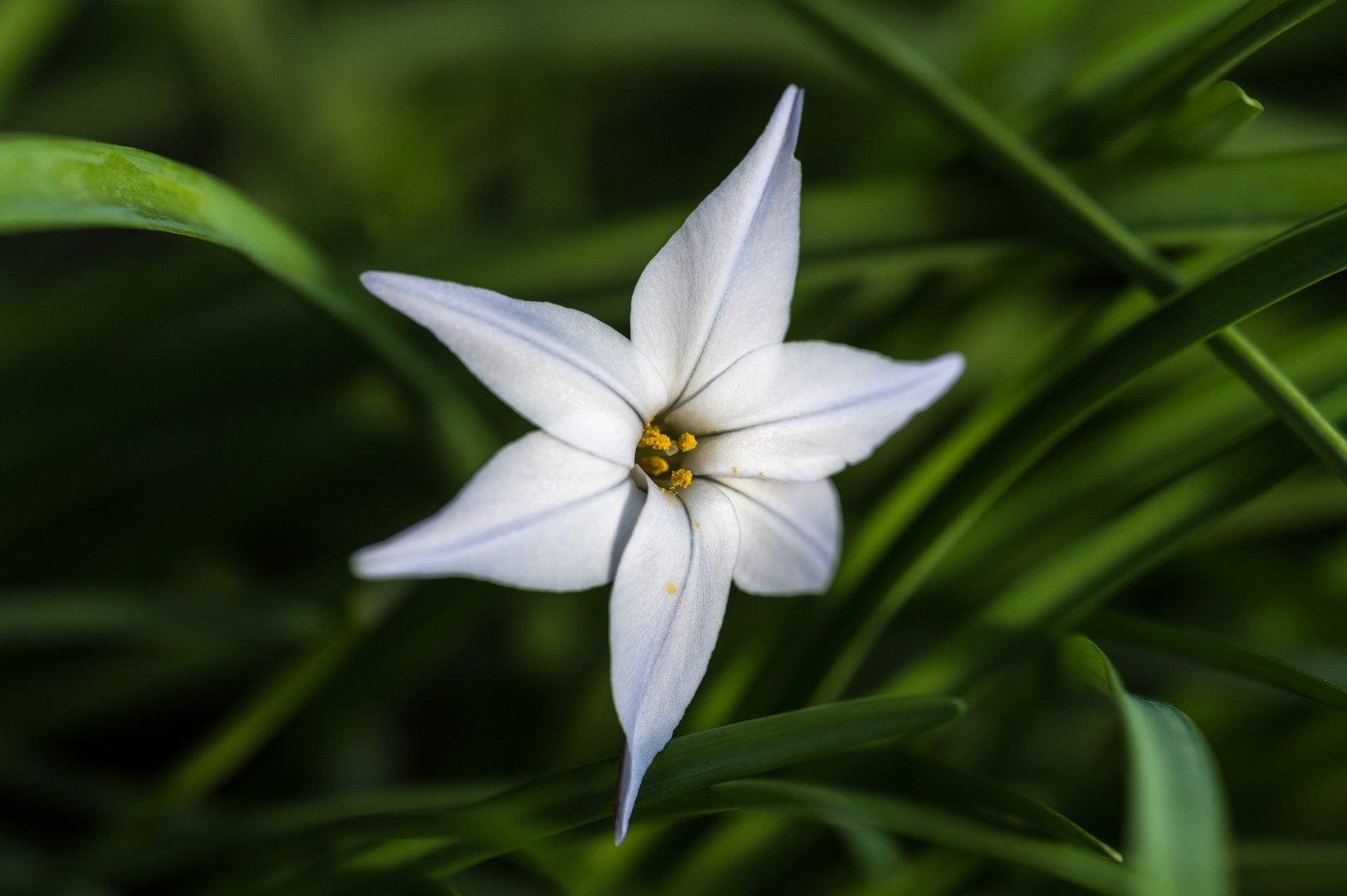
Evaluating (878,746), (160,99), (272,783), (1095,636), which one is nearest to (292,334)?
(272,783)

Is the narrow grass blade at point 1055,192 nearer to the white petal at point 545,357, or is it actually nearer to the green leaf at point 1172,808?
the green leaf at point 1172,808

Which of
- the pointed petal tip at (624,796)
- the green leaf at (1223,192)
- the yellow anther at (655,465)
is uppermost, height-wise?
the green leaf at (1223,192)

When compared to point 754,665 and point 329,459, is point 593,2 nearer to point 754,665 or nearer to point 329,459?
point 329,459

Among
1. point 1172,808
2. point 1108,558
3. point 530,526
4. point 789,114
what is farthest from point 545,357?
point 1108,558

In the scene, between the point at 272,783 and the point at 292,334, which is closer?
the point at 292,334

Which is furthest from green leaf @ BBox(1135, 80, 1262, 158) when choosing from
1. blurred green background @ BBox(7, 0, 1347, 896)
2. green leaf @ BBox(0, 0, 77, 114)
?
green leaf @ BBox(0, 0, 77, 114)

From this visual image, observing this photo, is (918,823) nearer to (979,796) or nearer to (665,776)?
(979,796)

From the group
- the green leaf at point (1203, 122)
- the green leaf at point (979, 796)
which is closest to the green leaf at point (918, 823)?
the green leaf at point (979, 796)
